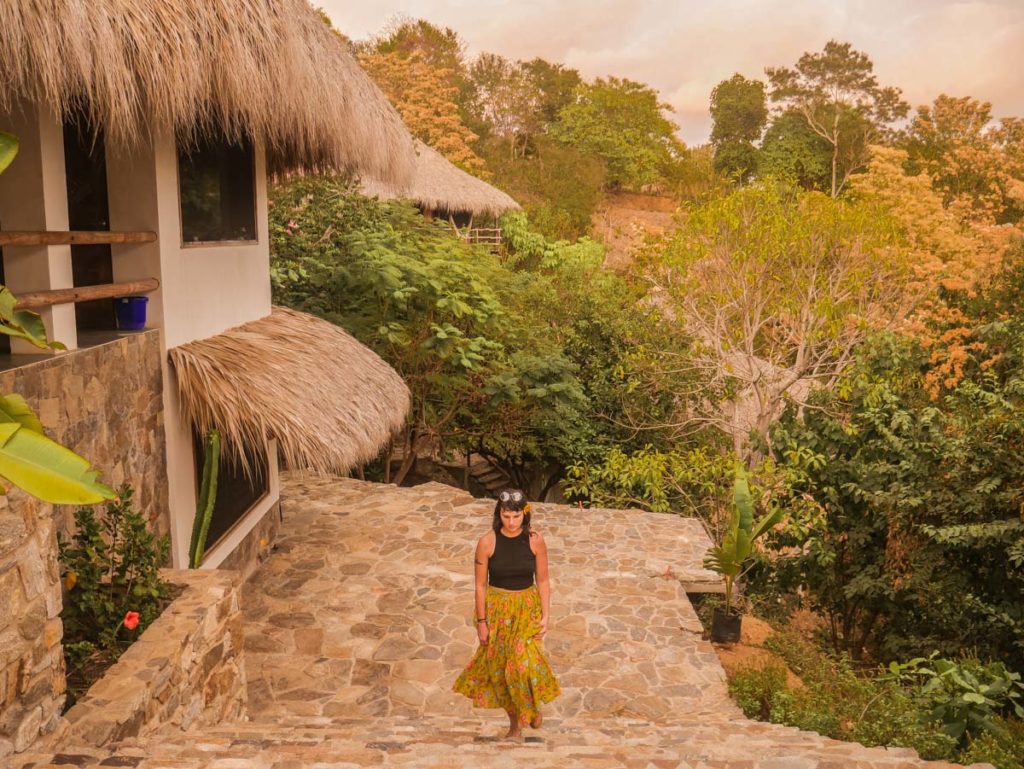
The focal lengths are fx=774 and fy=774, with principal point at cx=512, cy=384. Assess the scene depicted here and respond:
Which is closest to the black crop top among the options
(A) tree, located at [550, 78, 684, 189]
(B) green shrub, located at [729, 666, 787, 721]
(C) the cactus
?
(C) the cactus

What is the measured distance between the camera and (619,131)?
3444 centimetres

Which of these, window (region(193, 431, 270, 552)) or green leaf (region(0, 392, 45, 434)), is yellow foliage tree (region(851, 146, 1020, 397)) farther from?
green leaf (region(0, 392, 45, 434))

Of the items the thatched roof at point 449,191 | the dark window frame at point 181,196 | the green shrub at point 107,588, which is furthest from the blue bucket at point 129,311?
the thatched roof at point 449,191

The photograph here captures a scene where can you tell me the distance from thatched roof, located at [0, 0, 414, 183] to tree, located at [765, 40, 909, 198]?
27.3m

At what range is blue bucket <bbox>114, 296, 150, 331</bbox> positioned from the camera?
5.00 m

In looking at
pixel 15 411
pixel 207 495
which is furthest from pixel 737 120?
pixel 15 411

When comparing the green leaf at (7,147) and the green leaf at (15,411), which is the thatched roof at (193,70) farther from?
the green leaf at (15,411)

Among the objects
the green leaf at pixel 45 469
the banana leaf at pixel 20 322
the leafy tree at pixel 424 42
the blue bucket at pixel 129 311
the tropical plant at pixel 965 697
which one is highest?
the leafy tree at pixel 424 42

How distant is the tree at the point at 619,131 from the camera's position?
1335 inches

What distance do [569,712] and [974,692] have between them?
2.60 m

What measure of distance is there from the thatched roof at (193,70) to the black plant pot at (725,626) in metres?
4.84

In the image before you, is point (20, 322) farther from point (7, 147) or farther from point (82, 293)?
point (82, 293)

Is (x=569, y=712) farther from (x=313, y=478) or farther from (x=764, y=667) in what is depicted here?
(x=313, y=478)

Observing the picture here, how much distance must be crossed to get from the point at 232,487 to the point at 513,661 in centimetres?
374
